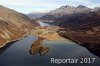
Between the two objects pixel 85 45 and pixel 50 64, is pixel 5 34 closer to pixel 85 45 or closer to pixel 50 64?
pixel 85 45

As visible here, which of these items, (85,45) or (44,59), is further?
(85,45)

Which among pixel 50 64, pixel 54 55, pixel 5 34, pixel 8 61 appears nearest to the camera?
pixel 50 64

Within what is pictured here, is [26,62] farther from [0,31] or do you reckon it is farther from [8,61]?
[0,31]

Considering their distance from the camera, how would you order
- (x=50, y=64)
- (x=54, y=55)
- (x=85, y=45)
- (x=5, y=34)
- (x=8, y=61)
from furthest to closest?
(x=5, y=34) → (x=85, y=45) → (x=54, y=55) → (x=8, y=61) → (x=50, y=64)

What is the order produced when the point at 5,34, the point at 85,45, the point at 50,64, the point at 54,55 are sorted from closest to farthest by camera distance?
the point at 50,64, the point at 54,55, the point at 85,45, the point at 5,34

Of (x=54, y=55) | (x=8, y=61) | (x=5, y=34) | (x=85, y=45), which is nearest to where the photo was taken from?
(x=8, y=61)

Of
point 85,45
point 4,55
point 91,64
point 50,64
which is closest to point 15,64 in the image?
point 50,64

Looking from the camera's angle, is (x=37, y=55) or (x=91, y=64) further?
(x=37, y=55)

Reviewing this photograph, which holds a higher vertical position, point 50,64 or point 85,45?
point 50,64

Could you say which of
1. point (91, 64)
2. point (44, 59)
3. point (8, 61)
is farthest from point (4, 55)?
point (91, 64)
